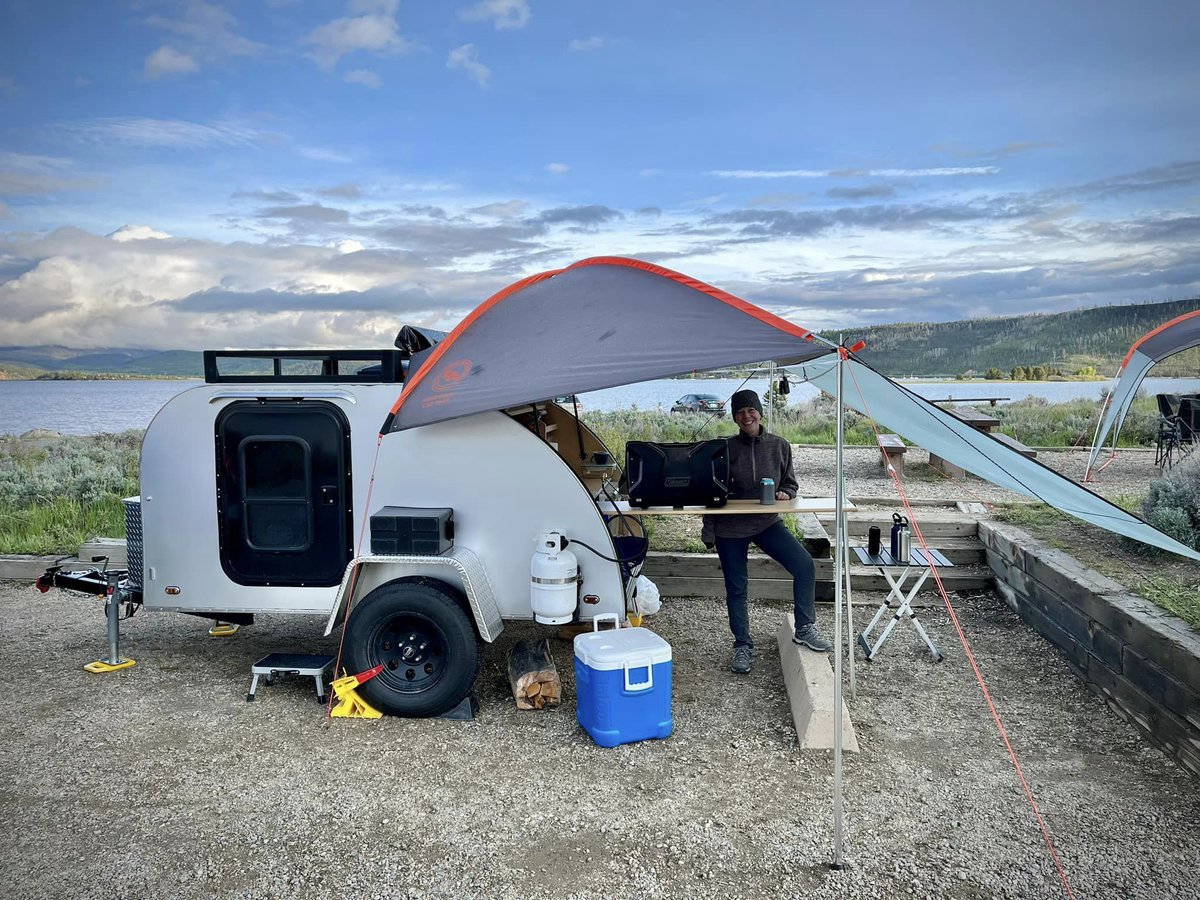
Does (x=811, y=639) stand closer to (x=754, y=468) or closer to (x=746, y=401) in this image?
(x=754, y=468)

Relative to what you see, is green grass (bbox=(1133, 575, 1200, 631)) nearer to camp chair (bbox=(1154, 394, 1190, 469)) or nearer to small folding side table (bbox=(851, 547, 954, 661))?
small folding side table (bbox=(851, 547, 954, 661))

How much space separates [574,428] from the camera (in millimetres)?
7090

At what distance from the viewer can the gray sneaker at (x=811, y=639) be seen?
5277 millimetres

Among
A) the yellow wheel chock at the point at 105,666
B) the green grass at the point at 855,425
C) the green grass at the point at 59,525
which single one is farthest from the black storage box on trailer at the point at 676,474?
the green grass at the point at 855,425

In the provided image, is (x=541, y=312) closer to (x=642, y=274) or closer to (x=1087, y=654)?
(x=642, y=274)

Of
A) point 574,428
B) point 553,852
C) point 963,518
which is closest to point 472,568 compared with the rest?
point 553,852

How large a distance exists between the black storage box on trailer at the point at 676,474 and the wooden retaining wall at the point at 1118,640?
7.65 feet

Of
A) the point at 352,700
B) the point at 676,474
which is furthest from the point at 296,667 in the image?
the point at 676,474

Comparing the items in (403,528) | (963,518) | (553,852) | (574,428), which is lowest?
(553,852)

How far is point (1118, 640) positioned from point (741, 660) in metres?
2.12

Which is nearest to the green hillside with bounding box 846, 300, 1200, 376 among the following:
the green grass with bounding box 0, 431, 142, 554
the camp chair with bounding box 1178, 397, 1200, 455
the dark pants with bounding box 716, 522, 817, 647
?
the camp chair with bounding box 1178, 397, 1200, 455

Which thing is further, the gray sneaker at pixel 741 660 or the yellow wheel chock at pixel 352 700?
the gray sneaker at pixel 741 660

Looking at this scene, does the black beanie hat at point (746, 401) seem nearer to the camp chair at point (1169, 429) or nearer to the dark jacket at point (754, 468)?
the dark jacket at point (754, 468)

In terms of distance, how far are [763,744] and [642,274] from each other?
264 centimetres
